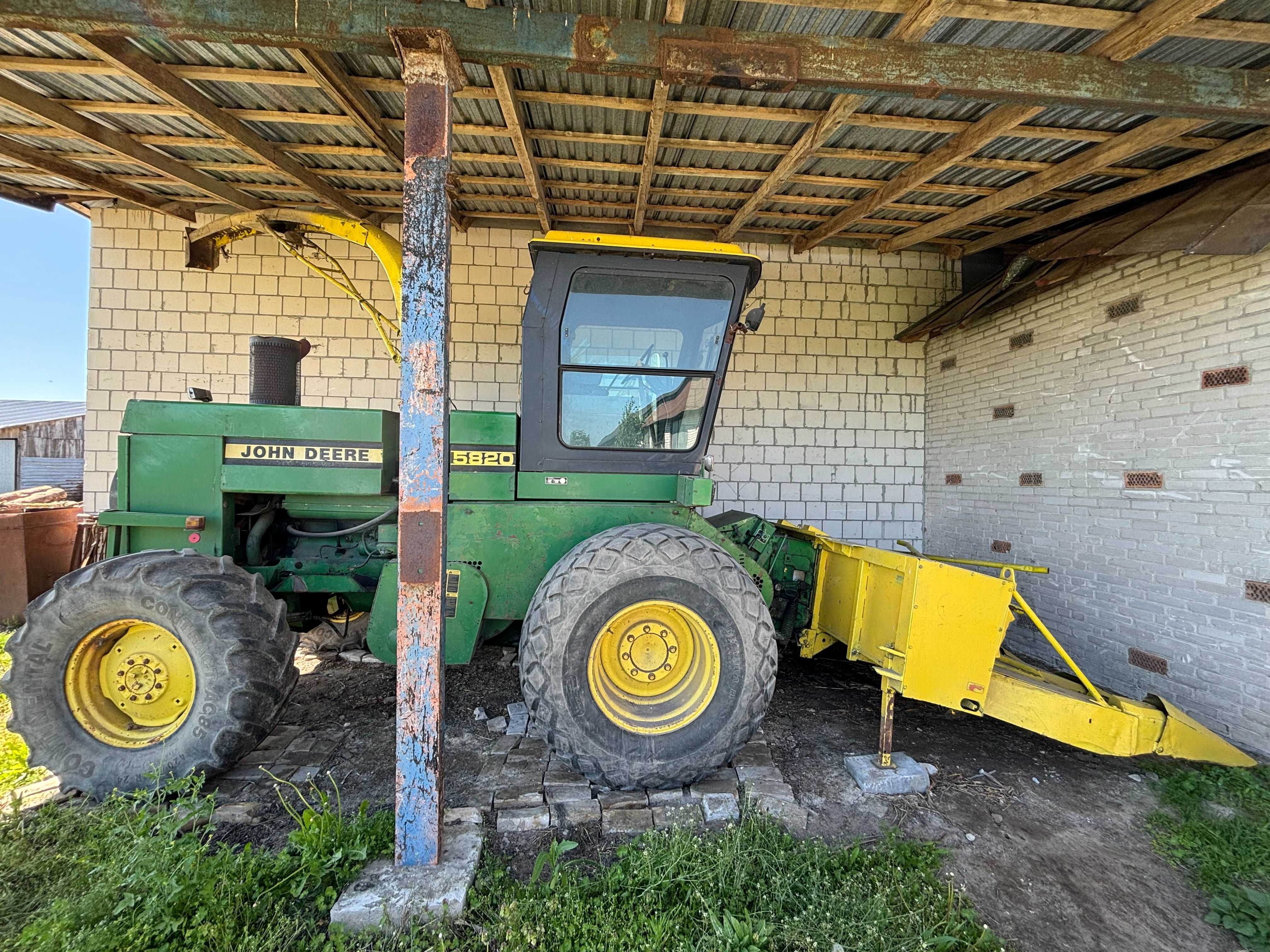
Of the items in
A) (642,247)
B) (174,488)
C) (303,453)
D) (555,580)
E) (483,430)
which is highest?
(642,247)

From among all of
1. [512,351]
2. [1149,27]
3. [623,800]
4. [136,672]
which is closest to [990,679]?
[623,800]

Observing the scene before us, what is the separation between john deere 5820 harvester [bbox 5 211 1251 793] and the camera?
258 cm

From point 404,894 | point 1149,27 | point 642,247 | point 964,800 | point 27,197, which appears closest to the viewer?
point 404,894

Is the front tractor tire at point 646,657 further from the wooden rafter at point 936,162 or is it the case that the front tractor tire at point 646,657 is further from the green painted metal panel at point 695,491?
the wooden rafter at point 936,162

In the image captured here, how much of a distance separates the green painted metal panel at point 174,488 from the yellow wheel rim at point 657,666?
2346 mm

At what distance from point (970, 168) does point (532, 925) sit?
5428 millimetres

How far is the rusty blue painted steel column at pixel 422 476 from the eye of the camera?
2113mm

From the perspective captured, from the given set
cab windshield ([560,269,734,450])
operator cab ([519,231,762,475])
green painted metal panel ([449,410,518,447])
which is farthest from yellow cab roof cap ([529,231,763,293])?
green painted metal panel ([449,410,518,447])

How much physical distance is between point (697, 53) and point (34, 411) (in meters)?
25.1

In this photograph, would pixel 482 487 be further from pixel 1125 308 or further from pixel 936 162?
pixel 1125 308

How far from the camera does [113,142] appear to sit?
13.1ft

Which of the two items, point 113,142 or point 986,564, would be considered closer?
point 986,564

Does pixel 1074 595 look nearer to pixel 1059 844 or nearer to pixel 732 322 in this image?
pixel 1059 844

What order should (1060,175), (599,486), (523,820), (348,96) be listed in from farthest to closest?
1. (1060,175)
2. (348,96)
3. (599,486)
4. (523,820)
